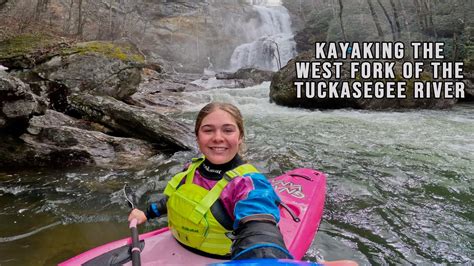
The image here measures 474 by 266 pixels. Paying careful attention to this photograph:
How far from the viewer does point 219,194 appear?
1862 millimetres

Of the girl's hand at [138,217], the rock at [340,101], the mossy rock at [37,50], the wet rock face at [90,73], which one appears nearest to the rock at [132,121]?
the wet rock face at [90,73]

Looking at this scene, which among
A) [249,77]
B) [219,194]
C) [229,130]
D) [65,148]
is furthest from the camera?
[249,77]

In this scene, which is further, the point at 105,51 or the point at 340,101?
the point at 340,101

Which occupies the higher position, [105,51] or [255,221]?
[105,51]

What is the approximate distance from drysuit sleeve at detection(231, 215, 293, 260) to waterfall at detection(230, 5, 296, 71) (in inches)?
888

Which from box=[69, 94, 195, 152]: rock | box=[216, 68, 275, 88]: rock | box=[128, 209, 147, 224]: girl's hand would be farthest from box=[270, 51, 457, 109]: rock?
box=[128, 209, 147, 224]: girl's hand

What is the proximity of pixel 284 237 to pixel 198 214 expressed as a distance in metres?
1.13

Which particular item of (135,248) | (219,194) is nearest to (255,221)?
(219,194)

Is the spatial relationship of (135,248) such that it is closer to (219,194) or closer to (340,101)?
(219,194)

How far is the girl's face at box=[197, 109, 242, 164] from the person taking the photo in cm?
195

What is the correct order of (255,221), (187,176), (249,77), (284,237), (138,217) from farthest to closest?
(249,77)
(284,237)
(138,217)
(187,176)
(255,221)

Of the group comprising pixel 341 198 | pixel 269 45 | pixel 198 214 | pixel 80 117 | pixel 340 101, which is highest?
pixel 269 45

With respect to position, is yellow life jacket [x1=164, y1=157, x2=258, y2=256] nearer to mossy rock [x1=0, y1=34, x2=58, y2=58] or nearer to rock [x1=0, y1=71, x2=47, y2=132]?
rock [x1=0, y1=71, x2=47, y2=132]

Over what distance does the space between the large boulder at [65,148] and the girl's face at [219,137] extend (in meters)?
3.72
